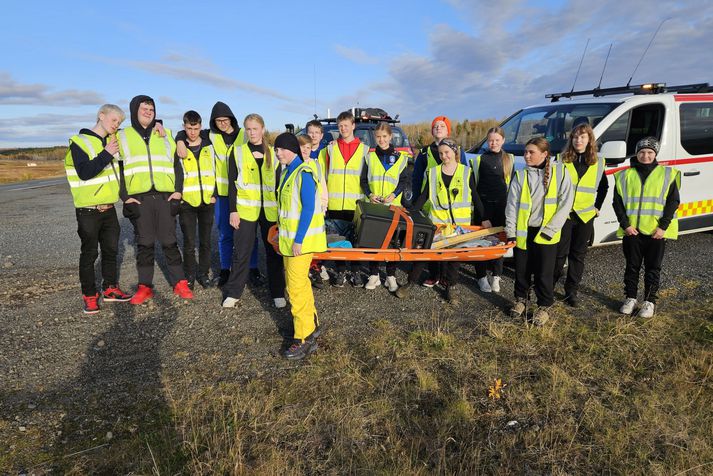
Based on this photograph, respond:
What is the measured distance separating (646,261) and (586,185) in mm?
1011

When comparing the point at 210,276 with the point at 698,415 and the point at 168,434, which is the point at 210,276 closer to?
the point at 168,434

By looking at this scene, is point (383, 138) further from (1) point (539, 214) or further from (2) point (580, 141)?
(2) point (580, 141)

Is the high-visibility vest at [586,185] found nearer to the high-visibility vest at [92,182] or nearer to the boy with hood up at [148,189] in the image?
the boy with hood up at [148,189]

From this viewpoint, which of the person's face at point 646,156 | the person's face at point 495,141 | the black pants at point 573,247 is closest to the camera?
the person's face at point 646,156

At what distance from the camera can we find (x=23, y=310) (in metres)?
4.64

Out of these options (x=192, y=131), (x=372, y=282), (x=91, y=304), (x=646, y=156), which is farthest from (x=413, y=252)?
(x=91, y=304)

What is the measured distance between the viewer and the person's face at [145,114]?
4.50 metres

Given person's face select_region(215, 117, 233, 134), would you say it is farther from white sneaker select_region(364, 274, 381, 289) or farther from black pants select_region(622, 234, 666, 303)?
black pants select_region(622, 234, 666, 303)

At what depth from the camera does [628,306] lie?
14.4 feet

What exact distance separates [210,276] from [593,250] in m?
5.75

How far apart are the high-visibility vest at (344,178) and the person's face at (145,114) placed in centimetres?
194

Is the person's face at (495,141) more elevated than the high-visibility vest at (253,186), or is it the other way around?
the person's face at (495,141)

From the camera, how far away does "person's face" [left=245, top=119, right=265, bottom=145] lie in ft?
14.7

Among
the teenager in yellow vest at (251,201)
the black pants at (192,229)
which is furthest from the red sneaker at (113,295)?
the teenager in yellow vest at (251,201)
